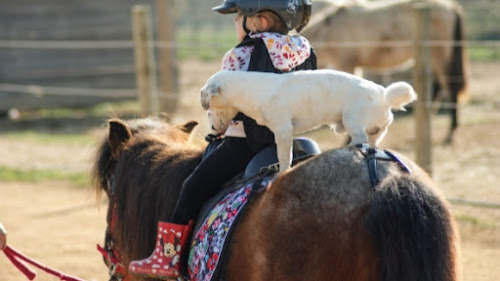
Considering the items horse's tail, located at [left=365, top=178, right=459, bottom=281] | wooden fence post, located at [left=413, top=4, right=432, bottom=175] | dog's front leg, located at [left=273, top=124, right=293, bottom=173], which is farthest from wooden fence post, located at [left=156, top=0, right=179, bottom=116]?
Result: horse's tail, located at [left=365, top=178, right=459, bottom=281]

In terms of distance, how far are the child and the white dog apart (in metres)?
0.19

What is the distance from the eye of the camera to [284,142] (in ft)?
8.86

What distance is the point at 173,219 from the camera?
10.1ft

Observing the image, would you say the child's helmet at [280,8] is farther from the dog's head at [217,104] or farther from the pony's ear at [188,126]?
the pony's ear at [188,126]

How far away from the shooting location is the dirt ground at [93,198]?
18.3ft

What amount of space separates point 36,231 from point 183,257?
3843mm

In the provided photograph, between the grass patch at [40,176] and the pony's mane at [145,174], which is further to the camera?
the grass patch at [40,176]

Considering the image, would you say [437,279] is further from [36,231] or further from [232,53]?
[36,231]

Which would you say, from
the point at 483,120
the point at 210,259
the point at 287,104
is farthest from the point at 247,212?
the point at 483,120

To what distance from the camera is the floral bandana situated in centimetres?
288

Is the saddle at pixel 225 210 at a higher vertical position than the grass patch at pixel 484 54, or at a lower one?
higher

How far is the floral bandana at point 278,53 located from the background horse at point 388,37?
7425 mm

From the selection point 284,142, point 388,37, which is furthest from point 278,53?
point 388,37

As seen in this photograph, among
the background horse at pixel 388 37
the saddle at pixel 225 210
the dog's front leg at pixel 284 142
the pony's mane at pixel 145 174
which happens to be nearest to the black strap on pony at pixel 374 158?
the dog's front leg at pixel 284 142
